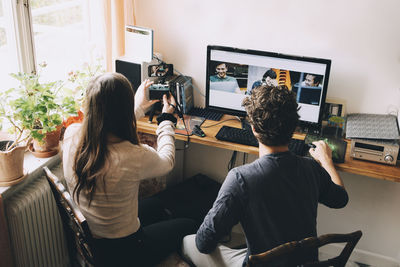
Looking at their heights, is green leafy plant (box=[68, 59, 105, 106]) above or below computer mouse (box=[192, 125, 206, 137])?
above

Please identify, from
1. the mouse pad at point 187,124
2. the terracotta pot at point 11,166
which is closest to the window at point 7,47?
the terracotta pot at point 11,166

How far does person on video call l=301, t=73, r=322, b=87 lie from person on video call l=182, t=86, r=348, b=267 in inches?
29.0

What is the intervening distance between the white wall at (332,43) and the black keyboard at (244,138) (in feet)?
1.41

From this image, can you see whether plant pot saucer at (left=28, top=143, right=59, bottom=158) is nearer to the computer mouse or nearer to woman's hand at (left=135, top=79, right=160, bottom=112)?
woman's hand at (left=135, top=79, right=160, bottom=112)

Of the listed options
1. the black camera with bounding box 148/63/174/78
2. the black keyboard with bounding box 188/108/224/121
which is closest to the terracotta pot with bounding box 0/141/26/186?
the black camera with bounding box 148/63/174/78

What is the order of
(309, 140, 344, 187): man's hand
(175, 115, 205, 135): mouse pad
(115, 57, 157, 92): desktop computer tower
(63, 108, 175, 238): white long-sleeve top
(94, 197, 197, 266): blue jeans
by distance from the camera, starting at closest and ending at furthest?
(63, 108, 175, 238): white long-sleeve top < (94, 197, 197, 266): blue jeans < (309, 140, 344, 187): man's hand < (175, 115, 205, 135): mouse pad < (115, 57, 157, 92): desktop computer tower

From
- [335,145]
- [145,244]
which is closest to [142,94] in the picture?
[145,244]

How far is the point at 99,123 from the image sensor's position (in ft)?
4.37

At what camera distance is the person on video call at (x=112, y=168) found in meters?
1.34

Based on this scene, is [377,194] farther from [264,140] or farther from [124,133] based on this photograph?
[124,133]

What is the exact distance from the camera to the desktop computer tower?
2236 millimetres

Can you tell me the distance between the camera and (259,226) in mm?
1290

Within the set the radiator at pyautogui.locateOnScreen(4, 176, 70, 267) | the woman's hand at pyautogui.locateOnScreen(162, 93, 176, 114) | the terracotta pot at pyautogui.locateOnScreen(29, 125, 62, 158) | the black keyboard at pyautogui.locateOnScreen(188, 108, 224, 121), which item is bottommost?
the radiator at pyautogui.locateOnScreen(4, 176, 70, 267)

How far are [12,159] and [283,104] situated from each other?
1.14 m
